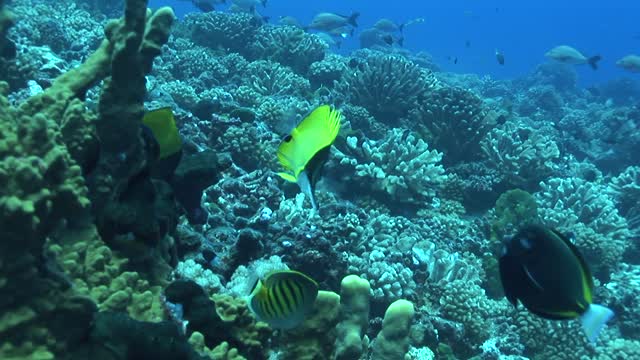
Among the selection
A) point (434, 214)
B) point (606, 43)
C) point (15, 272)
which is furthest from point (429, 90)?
point (606, 43)

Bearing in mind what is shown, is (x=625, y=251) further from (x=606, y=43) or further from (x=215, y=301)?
Answer: (x=606, y=43)

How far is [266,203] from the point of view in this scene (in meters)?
6.83

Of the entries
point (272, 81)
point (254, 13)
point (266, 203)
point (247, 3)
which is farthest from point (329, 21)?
point (266, 203)

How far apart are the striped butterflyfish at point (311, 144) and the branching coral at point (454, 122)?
8297 millimetres

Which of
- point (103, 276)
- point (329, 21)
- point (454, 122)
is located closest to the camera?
point (103, 276)

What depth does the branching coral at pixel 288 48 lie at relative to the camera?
15156 millimetres

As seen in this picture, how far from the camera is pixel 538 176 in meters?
10.2

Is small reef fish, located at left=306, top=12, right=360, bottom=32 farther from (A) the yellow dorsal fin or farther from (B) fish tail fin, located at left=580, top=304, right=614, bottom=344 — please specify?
(B) fish tail fin, located at left=580, top=304, right=614, bottom=344

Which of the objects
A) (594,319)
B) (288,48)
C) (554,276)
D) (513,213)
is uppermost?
(288,48)

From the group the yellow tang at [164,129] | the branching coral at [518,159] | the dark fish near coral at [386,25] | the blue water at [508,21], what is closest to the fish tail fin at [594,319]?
the yellow tang at [164,129]

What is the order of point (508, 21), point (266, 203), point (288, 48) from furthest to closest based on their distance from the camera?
point (508, 21) < point (288, 48) < point (266, 203)

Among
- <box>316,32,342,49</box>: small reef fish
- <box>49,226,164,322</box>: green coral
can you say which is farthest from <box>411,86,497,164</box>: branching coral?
<box>316,32,342,49</box>: small reef fish

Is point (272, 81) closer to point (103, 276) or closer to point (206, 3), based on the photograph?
point (206, 3)

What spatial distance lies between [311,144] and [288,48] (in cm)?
1340
